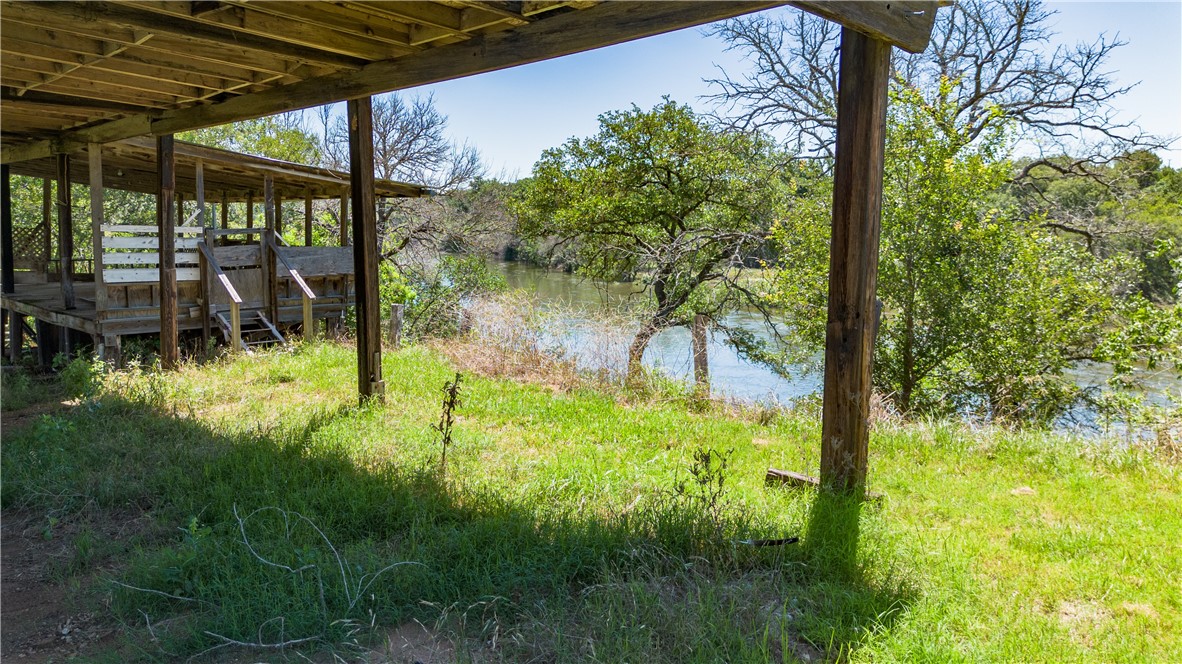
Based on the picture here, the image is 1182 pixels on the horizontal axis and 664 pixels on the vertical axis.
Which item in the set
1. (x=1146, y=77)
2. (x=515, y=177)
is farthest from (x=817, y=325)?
Answer: (x=515, y=177)

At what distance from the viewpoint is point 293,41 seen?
4957 millimetres

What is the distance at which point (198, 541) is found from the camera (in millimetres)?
3621

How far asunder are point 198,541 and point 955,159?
11.0 metres

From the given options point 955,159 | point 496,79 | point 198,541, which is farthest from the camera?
point 496,79

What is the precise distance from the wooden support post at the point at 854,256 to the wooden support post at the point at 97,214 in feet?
29.8

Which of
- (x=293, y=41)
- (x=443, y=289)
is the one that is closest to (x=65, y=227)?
(x=293, y=41)

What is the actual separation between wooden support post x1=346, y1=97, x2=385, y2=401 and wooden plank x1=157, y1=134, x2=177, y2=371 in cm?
320

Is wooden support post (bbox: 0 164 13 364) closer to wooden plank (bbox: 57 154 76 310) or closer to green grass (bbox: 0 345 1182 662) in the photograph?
wooden plank (bbox: 57 154 76 310)

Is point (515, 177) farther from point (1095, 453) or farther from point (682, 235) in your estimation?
point (1095, 453)

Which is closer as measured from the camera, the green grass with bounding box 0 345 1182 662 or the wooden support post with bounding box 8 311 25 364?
the green grass with bounding box 0 345 1182 662

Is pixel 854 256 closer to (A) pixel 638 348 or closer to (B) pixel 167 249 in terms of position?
(A) pixel 638 348

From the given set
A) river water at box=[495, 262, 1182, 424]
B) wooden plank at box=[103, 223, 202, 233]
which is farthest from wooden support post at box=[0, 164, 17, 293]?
river water at box=[495, 262, 1182, 424]

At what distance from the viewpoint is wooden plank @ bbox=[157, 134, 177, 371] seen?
8.55 m

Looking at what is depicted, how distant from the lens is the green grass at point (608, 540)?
285 cm
